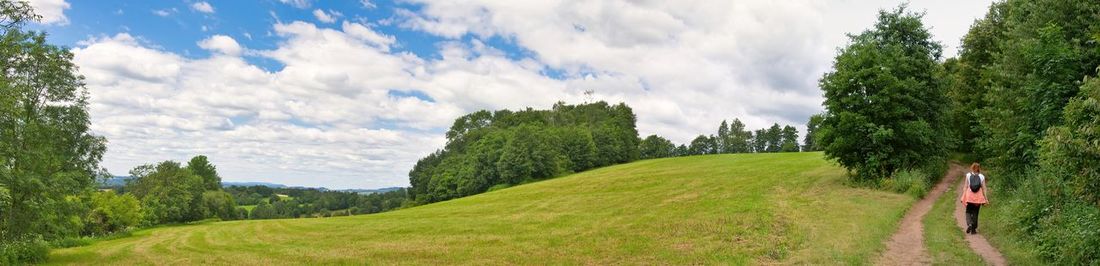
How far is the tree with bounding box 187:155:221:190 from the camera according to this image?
99.1 metres

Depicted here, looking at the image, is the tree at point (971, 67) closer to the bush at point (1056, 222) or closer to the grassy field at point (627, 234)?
the grassy field at point (627, 234)

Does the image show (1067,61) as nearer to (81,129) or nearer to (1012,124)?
(1012,124)

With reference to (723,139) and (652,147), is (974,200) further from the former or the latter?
(723,139)

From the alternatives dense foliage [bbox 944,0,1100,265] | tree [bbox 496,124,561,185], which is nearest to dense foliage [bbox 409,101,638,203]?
tree [bbox 496,124,561,185]

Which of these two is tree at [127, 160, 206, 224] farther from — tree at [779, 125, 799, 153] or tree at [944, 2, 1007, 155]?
tree at [779, 125, 799, 153]

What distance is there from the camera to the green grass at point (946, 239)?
13.5 metres

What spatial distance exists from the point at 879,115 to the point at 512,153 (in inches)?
2556

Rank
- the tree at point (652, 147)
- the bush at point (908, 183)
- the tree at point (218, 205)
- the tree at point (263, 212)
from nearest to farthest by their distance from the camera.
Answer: the bush at point (908, 183), the tree at point (218, 205), the tree at point (263, 212), the tree at point (652, 147)

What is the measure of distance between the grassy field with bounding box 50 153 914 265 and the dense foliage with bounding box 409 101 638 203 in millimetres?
53695

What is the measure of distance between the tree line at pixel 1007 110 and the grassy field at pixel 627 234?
3.37m

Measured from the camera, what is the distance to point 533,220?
29.1m

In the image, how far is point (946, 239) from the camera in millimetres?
16297

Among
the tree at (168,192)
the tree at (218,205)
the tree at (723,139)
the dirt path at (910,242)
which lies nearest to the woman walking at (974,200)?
the dirt path at (910,242)

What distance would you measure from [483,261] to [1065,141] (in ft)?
46.7
